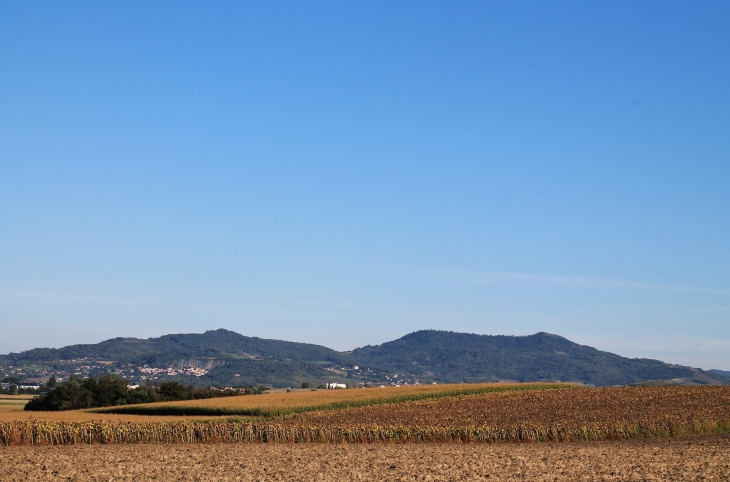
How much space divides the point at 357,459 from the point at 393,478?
5719 mm

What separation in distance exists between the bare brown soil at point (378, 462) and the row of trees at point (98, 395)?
41760mm

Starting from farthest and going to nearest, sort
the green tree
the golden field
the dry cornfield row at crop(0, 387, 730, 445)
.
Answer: the green tree
the golden field
the dry cornfield row at crop(0, 387, 730, 445)

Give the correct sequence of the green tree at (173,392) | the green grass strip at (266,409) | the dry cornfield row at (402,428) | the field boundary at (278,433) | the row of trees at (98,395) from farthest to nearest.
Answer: the green tree at (173,392) < the row of trees at (98,395) < the green grass strip at (266,409) < the dry cornfield row at (402,428) < the field boundary at (278,433)

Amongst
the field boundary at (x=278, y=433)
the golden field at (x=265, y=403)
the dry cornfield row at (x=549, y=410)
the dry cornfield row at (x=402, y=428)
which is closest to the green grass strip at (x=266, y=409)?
the golden field at (x=265, y=403)

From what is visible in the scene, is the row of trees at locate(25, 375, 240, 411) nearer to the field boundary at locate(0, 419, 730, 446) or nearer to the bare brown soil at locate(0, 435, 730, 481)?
the field boundary at locate(0, 419, 730, 446)

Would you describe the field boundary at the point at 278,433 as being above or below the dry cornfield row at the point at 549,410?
below

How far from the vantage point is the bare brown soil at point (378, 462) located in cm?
2811

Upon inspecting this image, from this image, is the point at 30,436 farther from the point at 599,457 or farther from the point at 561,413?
the point at 561,413

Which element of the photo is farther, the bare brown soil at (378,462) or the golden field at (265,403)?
the golden field at (265,403)

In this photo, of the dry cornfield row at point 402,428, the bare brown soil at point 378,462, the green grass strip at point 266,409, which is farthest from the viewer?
the green grass strip at point 266,409

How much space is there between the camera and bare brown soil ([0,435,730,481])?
2811cm

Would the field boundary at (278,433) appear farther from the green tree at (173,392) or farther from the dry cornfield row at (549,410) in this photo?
the green tree at (173,392)

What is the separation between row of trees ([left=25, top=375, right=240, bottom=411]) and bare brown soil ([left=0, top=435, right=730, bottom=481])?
41.8 meters

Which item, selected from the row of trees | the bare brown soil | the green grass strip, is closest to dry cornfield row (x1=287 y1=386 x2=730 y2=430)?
the green grass strip
